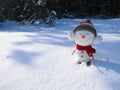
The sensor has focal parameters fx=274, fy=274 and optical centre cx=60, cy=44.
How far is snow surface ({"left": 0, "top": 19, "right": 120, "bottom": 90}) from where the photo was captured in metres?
3.38

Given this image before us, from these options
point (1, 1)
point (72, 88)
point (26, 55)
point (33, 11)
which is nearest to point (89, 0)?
point (33, 11)

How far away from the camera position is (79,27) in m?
3.60

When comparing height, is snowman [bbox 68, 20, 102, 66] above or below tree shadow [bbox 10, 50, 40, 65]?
above

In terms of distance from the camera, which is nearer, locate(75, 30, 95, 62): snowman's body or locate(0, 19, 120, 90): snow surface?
locate(0, 19, 120, 90): snow surface

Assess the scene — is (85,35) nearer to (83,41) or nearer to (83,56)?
(83,41)

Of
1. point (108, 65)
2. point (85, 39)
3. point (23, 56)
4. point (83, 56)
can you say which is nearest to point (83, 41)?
point (85, 39)

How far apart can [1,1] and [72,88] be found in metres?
6.12

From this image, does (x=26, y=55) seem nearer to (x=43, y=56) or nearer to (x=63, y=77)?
(x=43, y=56)

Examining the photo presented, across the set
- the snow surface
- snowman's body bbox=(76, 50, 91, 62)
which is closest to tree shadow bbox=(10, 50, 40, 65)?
the snow surface

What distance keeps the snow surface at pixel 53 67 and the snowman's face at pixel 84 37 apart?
1.04ft

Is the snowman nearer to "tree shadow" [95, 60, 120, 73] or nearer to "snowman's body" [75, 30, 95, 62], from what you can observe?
"snowman's body" [75, 30, 95, 62]

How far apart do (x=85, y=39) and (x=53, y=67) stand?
59 cm

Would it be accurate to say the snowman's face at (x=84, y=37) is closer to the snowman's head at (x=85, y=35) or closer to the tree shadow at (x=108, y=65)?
the snowman's head at (x=85, y=35)

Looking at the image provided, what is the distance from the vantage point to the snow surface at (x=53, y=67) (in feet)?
11.1
